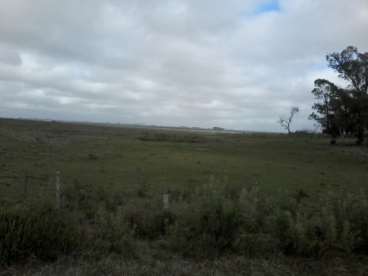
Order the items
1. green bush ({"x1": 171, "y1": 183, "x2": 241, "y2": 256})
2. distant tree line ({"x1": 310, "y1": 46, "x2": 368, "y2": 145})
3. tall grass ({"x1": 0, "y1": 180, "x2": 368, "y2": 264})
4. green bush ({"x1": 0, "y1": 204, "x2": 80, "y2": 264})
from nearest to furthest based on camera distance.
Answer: green bush ({"x1": 0, "y1": 204, "x2": 80, "y2": 264}) < tall grass ({"x1": 0, "y1": 180, "x2": 368, "y2": 264}) < green bush ({"x1": 171, "y1": 183, "x2": 241, "y2": 256}) < distant tree line ({"x1": 310, "y1": 46, "x2": 368, "y2": 145})

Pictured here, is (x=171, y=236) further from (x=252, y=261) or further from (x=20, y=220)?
(x=20, y=220)

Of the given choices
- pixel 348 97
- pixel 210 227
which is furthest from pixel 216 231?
pixel 348 97

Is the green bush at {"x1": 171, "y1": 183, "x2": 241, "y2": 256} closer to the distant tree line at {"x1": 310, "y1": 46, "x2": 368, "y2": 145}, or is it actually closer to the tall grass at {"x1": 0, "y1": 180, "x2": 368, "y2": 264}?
the tall grass at {"x1": 0, "y1": 180, "x2": 368, "y2": 264}

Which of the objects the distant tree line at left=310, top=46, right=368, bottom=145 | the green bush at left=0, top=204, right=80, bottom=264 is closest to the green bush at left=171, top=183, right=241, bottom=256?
the green bush at left=0, top=204, right=80, bottom=264

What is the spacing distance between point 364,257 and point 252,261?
6.88 ft

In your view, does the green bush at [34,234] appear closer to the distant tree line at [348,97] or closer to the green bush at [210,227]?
the green bush at [210,227]

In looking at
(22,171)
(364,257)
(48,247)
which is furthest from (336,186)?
(48,247)

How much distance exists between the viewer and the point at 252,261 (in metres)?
6.72

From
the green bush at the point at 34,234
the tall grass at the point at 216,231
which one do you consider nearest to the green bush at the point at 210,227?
the tall grass at the point at 216,231

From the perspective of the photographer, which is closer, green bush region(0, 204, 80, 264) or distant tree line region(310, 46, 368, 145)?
green bush region(0, 204, 80, 264)

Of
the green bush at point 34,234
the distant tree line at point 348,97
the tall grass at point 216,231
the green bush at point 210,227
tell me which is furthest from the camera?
the distant tree line at point 348,97

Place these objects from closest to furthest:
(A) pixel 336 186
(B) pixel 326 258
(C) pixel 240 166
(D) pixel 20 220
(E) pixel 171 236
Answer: (D) pixel 20 220
(B) pixel 326 258
(E) pixel 171 236
(A) pixel 336 186
(C) pixel 240 166

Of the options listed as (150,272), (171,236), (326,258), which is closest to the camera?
(150,272)

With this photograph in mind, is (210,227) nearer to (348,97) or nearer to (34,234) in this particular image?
(34,234)
